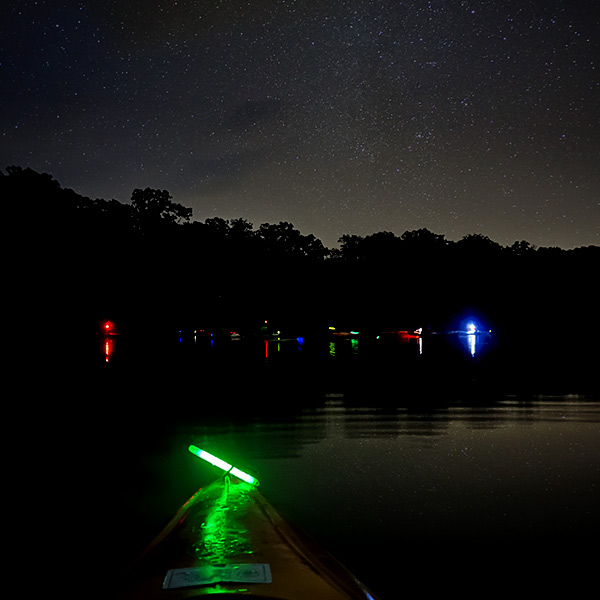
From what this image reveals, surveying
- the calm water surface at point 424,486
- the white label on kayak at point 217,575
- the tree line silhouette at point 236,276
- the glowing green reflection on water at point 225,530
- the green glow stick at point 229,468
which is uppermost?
the tree line silhouette at point 236,276

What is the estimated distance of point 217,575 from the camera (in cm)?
345

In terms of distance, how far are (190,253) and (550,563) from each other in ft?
370

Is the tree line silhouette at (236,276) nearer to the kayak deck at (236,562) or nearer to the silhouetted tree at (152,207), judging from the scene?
the silhouetted tree at (152,207)

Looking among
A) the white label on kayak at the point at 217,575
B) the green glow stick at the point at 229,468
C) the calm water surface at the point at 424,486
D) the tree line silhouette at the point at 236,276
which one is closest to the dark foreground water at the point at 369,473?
the calm water surface at the point at 424,486

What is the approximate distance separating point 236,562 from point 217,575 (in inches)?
11.1

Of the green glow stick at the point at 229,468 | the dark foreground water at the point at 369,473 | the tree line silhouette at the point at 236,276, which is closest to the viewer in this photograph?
the green glow stick at the point at 229,468

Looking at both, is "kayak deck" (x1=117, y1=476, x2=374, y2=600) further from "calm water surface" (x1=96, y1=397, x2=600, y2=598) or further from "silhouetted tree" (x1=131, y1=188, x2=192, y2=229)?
"silhouetted tree" (x1=131, y1=188, x2=192, y2=229)

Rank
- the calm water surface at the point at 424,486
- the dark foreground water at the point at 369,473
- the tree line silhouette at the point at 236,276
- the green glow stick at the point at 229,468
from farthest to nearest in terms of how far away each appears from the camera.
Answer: the tree line silhouette at the point at 236,276 → the dark foreground water at the point at 369,473 → the calm water surface at the point at 424,486 → the green glow stick at the point at 229,468

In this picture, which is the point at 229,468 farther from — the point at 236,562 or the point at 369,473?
the point at 369,473

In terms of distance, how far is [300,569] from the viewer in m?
3.65

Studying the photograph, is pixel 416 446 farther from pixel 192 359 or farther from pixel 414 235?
pixel 414 235

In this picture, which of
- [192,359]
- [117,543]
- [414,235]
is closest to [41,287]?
[192,359]

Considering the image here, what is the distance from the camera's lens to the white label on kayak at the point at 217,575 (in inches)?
132

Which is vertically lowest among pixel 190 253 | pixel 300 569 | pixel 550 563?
pixel 550 563
